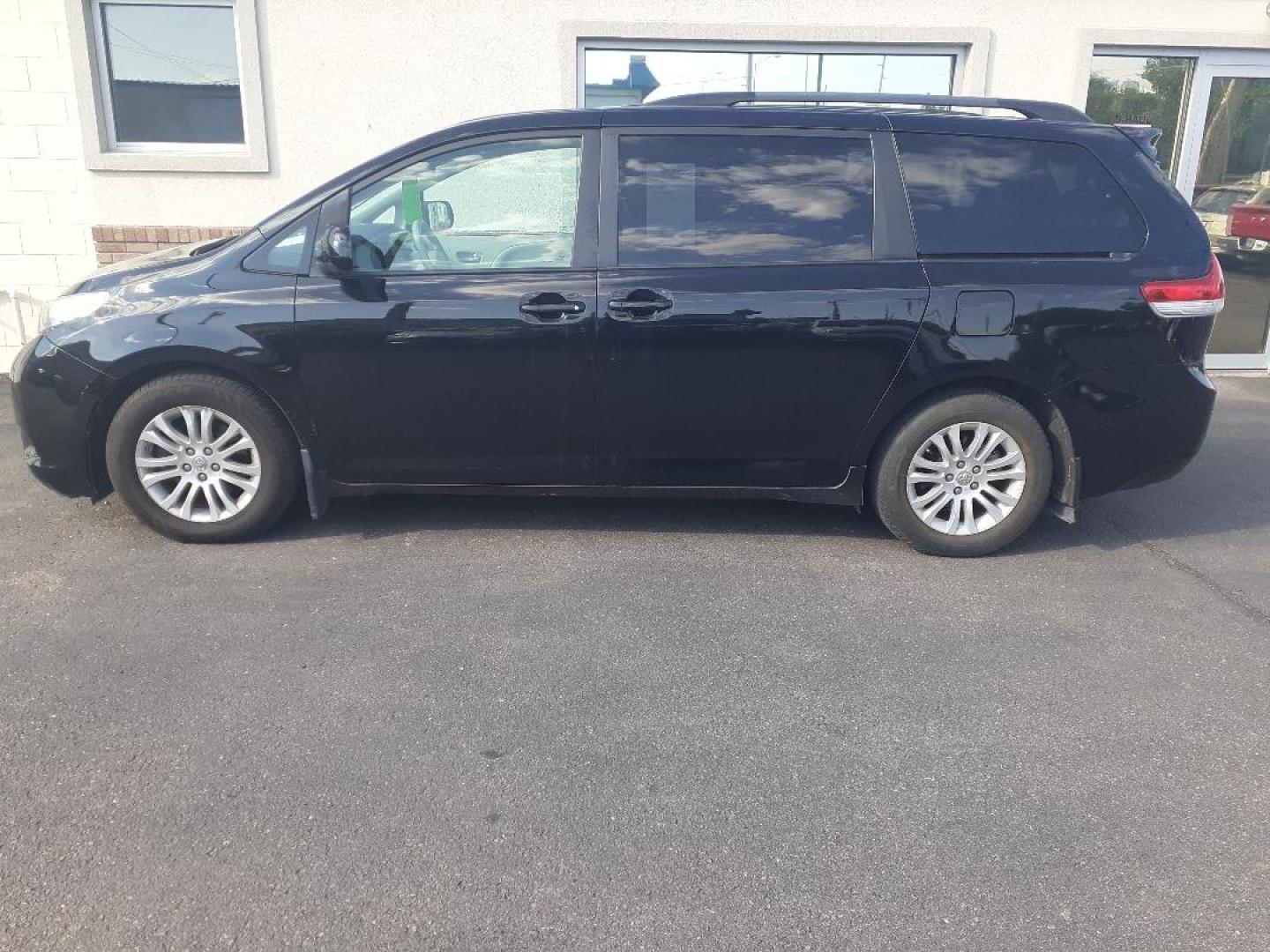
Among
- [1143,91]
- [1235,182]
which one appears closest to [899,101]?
[1143,91]

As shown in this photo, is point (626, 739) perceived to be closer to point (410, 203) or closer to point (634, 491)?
point (634, 491)

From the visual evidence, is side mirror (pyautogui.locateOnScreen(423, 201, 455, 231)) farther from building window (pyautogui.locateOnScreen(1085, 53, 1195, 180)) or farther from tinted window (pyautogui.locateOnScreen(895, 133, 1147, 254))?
building window (pyautogui.locateOnScreen(1085, 53, 1195, 180))

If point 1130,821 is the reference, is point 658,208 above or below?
above

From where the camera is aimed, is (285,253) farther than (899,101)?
No

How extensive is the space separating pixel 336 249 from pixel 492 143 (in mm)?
781

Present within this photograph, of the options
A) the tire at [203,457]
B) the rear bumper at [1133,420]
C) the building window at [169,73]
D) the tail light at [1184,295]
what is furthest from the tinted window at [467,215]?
the building window at [169,73]

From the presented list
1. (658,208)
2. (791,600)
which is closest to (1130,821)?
(791,600)

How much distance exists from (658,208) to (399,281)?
110 centimetres

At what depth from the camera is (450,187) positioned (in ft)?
14.3

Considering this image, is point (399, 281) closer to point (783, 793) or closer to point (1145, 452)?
point (783, 793)

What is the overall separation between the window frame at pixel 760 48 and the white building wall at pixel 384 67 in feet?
0.27

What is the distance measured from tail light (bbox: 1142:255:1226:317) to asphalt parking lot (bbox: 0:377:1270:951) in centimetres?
108

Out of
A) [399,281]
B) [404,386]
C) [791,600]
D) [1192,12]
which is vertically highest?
[1192,12]

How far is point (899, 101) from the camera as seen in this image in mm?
4617
